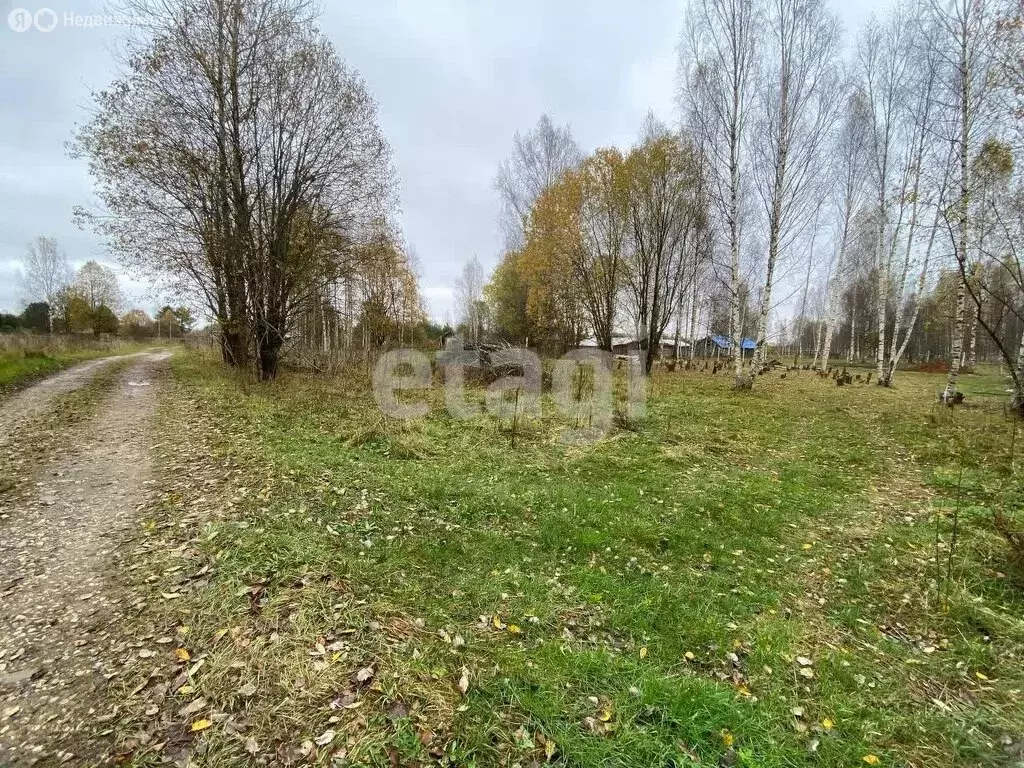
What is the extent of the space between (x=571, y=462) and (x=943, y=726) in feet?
15.3

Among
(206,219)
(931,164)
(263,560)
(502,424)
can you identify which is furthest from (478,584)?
(931,164)

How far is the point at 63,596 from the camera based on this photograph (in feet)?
9.75

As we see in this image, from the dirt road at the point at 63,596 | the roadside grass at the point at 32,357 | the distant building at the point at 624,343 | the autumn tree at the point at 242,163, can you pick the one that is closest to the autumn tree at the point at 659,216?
the distant building at the point at 624,343

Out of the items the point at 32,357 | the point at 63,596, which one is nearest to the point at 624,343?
the point at 32,357

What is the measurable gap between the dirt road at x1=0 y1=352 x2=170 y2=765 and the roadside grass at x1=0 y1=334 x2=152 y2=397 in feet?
26.5

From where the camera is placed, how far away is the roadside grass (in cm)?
1098

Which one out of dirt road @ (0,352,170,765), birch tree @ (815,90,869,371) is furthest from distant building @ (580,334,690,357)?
dirt road @ (0,352,170,765)

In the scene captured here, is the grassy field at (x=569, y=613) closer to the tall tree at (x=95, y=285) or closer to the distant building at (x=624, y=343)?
the distant building at (x=624, y=343)

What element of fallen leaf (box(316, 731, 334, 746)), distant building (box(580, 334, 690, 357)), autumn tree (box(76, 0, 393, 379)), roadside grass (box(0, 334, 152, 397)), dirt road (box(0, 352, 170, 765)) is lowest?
fallen leaf (box(316, 731, 334, 746))

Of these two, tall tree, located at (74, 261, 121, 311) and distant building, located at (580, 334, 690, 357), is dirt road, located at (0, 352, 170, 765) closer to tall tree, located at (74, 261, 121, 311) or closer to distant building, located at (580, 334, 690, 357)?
distant building, located at (580, 334, 690, 357)

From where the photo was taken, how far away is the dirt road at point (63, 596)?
6.86 ft

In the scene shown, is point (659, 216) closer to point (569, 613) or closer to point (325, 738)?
point (569, 613)

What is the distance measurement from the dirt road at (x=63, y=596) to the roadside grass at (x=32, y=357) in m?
8.07

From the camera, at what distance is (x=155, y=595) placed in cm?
300
